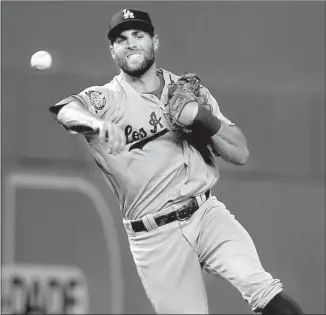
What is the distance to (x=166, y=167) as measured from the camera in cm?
435

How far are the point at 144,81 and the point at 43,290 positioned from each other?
339cm

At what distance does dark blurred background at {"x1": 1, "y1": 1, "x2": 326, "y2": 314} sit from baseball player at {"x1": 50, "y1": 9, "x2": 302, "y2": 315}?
3.27m

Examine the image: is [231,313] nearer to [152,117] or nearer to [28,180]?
[28,180]

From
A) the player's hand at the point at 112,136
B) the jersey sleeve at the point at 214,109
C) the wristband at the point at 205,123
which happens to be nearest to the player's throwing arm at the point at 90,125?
the player's hand at the point at 112,136

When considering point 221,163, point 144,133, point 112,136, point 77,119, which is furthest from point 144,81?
point 221,163

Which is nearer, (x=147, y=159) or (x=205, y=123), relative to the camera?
(x=205, y=123)

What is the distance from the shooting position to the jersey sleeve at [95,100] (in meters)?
4.26

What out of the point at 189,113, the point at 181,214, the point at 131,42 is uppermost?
the point at 131,42

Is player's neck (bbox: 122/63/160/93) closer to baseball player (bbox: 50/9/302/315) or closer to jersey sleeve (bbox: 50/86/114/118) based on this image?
baseball player (bbox: 50/9/302/315)

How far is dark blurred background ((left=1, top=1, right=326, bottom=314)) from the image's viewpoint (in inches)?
304

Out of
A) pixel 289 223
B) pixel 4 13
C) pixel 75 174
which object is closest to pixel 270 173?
pixel 289 223

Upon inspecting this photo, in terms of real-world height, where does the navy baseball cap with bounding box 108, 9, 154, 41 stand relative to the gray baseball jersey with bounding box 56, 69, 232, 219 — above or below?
above

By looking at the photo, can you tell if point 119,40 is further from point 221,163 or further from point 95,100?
point 221,163

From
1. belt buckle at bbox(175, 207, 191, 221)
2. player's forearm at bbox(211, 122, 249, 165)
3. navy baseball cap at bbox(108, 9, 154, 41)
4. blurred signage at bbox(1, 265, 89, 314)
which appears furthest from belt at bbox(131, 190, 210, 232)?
blurred signage at bbox(1, 265, 89, 314)
